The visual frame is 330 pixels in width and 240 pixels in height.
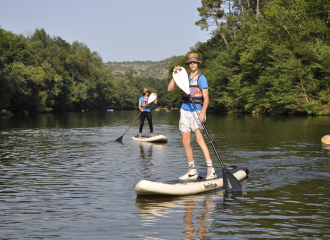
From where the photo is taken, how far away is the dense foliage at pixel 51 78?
185 ft

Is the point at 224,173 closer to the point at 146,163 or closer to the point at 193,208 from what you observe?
the point at 193,208

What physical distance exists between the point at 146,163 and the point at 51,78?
6778 centimetres

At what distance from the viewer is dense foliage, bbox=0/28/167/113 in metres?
56.5

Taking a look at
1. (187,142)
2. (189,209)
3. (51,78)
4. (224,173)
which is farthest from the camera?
(51,78)

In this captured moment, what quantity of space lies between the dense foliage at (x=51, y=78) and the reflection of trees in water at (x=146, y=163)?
143ft

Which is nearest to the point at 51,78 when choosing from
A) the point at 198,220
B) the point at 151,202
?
the point at 151,202

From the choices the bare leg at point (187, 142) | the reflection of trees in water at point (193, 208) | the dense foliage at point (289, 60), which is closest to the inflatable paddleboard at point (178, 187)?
the reflection of trees in water at point (193, 208)

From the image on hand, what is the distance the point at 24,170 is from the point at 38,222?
4.76 meters

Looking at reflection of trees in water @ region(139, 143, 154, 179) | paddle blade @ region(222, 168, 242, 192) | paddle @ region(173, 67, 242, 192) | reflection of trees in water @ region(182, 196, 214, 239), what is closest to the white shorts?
paddle @ region(173, 67, 242, 192)

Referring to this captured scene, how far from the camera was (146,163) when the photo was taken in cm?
1102

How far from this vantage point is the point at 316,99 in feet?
141

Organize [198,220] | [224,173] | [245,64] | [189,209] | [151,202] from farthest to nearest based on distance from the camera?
[245,64] → [224,173] → [151,202] → [189,209] → [198,220]

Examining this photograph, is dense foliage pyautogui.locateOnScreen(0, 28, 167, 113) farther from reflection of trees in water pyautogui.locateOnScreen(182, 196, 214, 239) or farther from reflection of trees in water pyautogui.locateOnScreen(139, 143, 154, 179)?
reflection of trees in water pyautogui.locateOnScreen(182, 196, 214, 239)

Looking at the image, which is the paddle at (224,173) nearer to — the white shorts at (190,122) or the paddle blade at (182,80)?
the paddle blade at (182,80)
